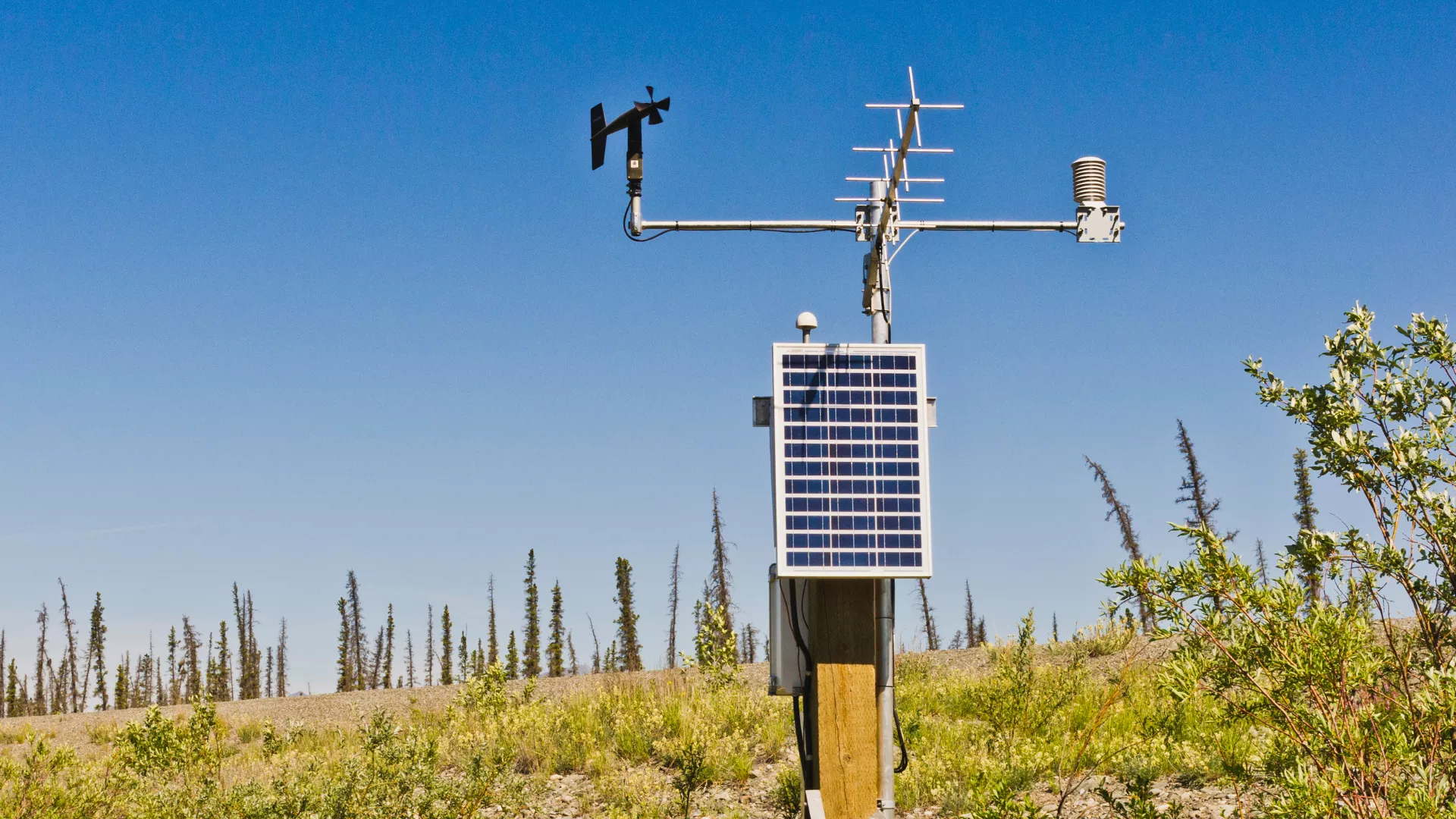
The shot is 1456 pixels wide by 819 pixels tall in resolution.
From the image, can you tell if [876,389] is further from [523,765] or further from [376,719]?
[523,765]

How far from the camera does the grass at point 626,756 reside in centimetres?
1010

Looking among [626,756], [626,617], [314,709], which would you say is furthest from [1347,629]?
[626,617]

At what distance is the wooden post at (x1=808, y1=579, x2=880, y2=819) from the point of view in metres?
6.66

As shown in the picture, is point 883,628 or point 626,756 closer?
point 883,628

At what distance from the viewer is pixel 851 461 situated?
6.82 metres

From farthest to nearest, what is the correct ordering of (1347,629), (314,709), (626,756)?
(314,709) < (626,756) < (1347,629)

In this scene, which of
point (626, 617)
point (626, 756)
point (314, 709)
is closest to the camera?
point (626, 756)

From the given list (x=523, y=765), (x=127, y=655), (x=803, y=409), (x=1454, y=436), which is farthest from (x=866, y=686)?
(x=127, y=655)

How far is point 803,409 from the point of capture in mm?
6844

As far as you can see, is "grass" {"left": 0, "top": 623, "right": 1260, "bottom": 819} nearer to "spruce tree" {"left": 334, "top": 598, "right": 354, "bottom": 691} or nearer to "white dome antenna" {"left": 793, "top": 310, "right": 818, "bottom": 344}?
"white dome antenna" {"left": 793, "top": 310, "right": 818, "bottom": 344}

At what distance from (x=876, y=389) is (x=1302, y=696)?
2.79 m

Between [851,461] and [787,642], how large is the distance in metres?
1.15

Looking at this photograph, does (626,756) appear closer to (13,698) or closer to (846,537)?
(846,537)

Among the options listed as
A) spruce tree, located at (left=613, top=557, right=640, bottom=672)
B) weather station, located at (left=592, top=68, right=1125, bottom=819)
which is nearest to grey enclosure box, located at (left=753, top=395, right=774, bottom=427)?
weather station, located at (left=592, top=68, right=1125, bottom=819)
